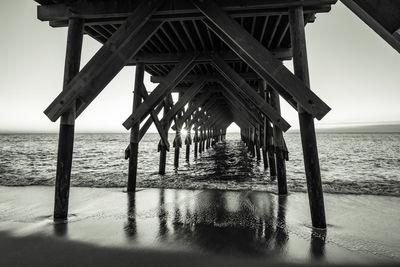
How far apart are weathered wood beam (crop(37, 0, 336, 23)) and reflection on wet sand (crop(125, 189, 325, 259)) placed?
107 inches

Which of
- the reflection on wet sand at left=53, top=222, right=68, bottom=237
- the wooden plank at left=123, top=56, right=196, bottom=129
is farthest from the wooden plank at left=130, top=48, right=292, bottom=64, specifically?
the reflection on wet sand at left=53, top=222, right=68, bottom=237

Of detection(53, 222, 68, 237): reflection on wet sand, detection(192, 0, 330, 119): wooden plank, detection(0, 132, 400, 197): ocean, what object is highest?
detection(192, 0, 330, 119): wooden plank

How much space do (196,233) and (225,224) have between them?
1.53 ft

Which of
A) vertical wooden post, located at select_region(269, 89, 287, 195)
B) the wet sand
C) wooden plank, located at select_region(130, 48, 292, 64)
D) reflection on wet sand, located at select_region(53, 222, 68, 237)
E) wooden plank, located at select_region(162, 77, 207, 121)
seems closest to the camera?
the wet sand

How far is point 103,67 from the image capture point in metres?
2.69

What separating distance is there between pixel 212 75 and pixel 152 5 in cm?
426

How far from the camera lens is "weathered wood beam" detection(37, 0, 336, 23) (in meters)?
2.99

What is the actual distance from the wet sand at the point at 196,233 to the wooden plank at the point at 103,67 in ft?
4.56

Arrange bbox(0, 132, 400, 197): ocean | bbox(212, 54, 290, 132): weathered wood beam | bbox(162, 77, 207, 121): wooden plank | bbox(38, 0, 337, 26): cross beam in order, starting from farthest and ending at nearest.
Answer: bbox(162, 77, 207, 121): wooden plank → bbox(0, 132, 400, 197): ocean → bbox(212, 54, 290, 132): weathered wood beam → bbox(38, 0, 337, 26): cross beam

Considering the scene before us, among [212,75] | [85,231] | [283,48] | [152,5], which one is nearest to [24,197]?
[85,231]

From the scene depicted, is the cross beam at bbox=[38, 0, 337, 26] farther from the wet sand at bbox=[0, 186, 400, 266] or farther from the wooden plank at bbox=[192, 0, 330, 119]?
the wet sand at bbox=[0, 186, 400, 266]

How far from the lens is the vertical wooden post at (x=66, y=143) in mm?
2820

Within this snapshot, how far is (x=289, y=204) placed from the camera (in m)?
3.83

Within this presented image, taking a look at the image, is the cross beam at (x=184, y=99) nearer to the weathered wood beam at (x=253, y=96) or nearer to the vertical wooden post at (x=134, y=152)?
the vertical wooden post at (x=134, y=152)
